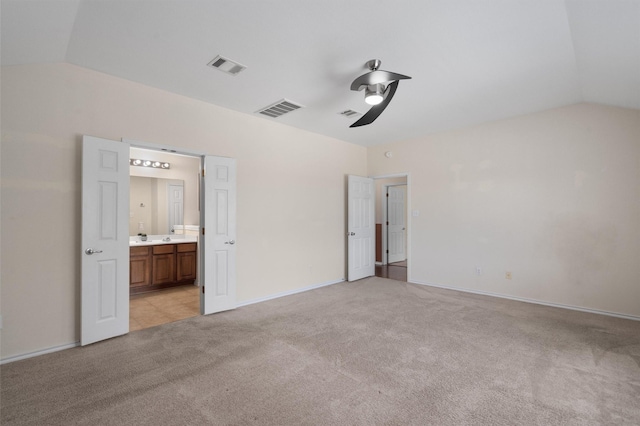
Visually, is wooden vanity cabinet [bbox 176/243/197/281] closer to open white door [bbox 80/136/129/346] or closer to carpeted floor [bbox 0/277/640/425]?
carpeted floor [bbox 0/277/640/425]

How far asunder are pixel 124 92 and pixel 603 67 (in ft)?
16.1

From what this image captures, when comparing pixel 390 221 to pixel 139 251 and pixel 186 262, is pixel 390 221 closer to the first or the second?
pixel 186 262

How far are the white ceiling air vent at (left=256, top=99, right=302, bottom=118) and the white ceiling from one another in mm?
123

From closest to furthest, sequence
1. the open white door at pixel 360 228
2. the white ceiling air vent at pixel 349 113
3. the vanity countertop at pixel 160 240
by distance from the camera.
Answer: the white ceiling air vent at pixel 349 113 → the vanity countertop at pixel 160 240 → the open white door at pixel 360 228

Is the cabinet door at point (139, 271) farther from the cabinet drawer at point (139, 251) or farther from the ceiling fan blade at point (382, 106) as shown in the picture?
the ceiling fan blade at point (382, 106)

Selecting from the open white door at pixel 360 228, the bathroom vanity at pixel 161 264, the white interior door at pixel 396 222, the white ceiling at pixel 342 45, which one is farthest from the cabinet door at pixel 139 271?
the white interior door at pixel 396 222

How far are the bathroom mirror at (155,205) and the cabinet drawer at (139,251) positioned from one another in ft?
2.17

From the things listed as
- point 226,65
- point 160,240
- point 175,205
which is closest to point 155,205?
point 175,205

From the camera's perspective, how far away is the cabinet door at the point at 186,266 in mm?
5164

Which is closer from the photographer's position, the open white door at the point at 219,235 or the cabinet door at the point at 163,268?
the open white door at the point at 219,235

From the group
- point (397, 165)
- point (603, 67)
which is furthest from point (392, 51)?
point (397, 165)

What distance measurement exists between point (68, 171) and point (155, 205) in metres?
2.70

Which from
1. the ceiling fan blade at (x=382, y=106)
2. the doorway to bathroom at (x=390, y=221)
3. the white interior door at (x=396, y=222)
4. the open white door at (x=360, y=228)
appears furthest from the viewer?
the white interior door at (x=396, y=222)

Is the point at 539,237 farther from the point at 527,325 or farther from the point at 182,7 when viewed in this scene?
the point at 182,7
